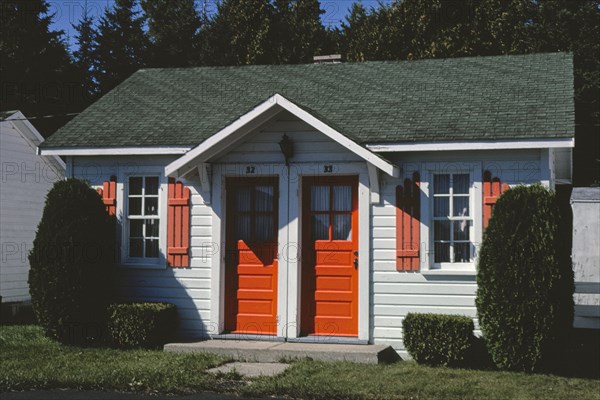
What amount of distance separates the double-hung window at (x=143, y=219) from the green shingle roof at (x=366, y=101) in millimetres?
757

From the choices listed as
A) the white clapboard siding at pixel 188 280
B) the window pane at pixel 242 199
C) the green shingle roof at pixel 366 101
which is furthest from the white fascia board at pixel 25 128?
the window pane at pixel 242 199

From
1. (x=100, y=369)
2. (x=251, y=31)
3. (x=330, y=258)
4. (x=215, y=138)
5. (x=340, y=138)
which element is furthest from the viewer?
(x=251, y=31)

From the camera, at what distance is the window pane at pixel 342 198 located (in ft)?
39.6

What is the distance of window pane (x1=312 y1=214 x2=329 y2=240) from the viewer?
478 inches

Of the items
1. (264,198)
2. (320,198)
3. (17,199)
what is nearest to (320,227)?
(320,198)

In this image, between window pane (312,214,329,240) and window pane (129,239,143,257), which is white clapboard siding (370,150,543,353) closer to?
window pane (312,214,329,240)

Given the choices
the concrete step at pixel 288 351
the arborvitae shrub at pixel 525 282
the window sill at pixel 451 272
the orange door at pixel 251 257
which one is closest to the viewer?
the arborvitae shrub at pixel 525 282

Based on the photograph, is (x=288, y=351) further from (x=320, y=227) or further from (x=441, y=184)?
(x=441, y=184)

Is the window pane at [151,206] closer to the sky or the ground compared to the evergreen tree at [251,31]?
closer to the ground

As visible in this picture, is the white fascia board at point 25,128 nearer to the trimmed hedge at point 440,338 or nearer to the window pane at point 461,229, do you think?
the window pane at point 461,229

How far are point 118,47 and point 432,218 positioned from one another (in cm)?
3207

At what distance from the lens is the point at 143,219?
12.9m

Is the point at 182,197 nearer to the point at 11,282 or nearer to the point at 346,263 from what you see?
the point at 346,263

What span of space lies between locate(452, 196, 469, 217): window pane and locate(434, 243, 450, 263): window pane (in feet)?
1.64
